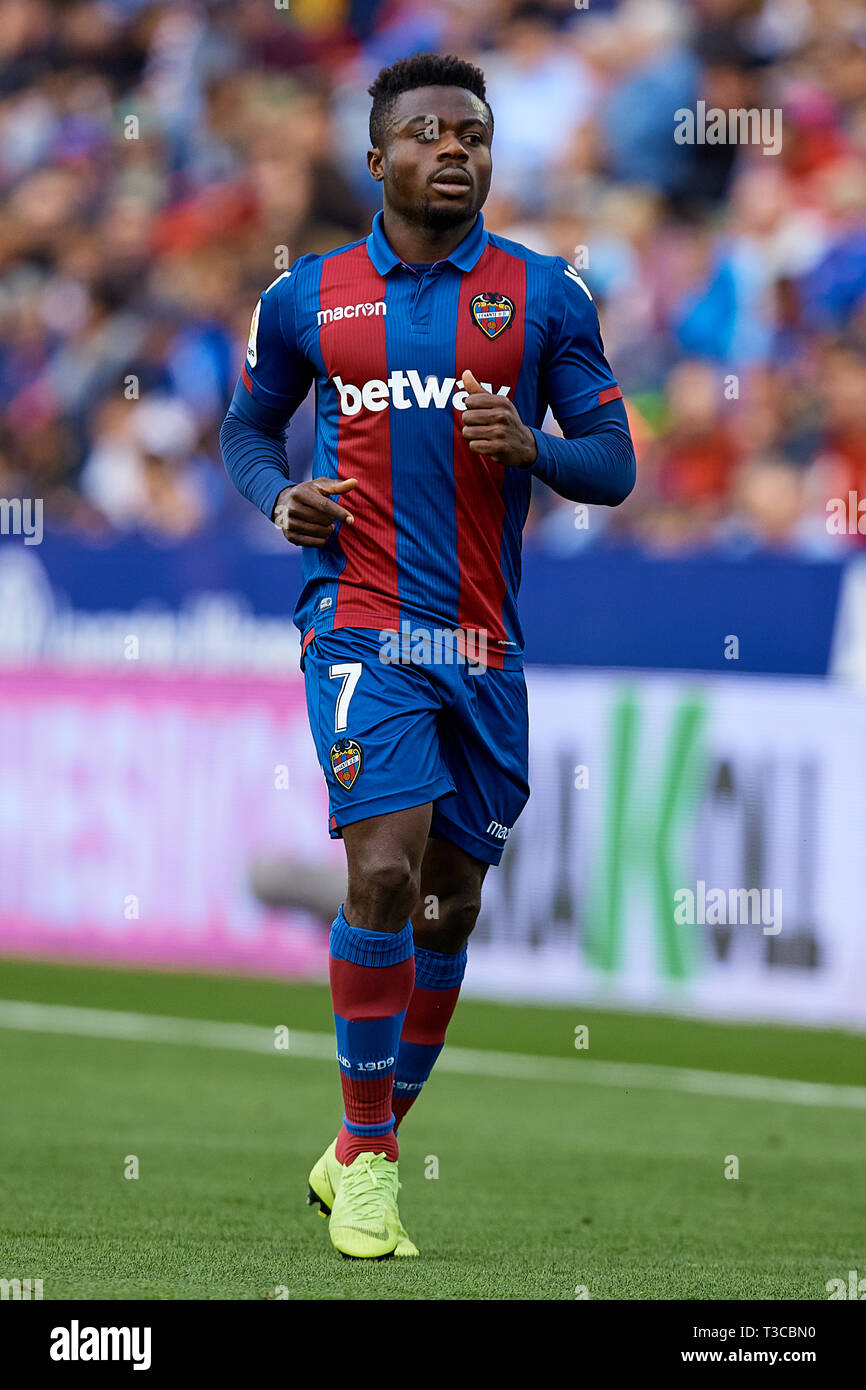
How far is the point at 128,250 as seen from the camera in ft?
46.1

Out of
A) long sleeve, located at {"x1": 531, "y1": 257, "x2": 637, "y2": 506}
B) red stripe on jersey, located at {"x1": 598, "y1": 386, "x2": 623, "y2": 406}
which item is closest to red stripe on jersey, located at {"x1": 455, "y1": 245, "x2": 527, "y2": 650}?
long sleeve, located at {"x1": 531, "y1": 257, "x2": 637, "y2": 506}

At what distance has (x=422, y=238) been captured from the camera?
469cm

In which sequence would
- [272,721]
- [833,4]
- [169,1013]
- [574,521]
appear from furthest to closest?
[833,4], [574,521], [272,721], [169,1013]

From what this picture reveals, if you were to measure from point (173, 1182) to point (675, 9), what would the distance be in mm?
8510

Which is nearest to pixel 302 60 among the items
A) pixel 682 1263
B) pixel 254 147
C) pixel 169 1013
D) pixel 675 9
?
pixel 254 147

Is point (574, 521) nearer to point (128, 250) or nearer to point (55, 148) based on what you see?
point (128, 250)

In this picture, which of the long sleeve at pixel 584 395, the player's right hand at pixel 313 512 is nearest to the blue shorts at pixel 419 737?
the player's right hand at pixel 313 512

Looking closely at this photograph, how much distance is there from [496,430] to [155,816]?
620cm

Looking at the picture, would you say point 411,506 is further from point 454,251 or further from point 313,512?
point 454,251

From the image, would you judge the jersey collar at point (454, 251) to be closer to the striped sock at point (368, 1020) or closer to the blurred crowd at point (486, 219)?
the striped sock at point (368, 1020)

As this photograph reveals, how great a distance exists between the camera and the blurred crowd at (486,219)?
1037 centimetres

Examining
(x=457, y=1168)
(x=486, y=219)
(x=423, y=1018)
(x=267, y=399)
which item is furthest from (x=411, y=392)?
(x=486, y=219)

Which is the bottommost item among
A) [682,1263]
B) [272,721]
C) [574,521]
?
[682,1263]

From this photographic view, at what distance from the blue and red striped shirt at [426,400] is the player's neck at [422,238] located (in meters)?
0.03
